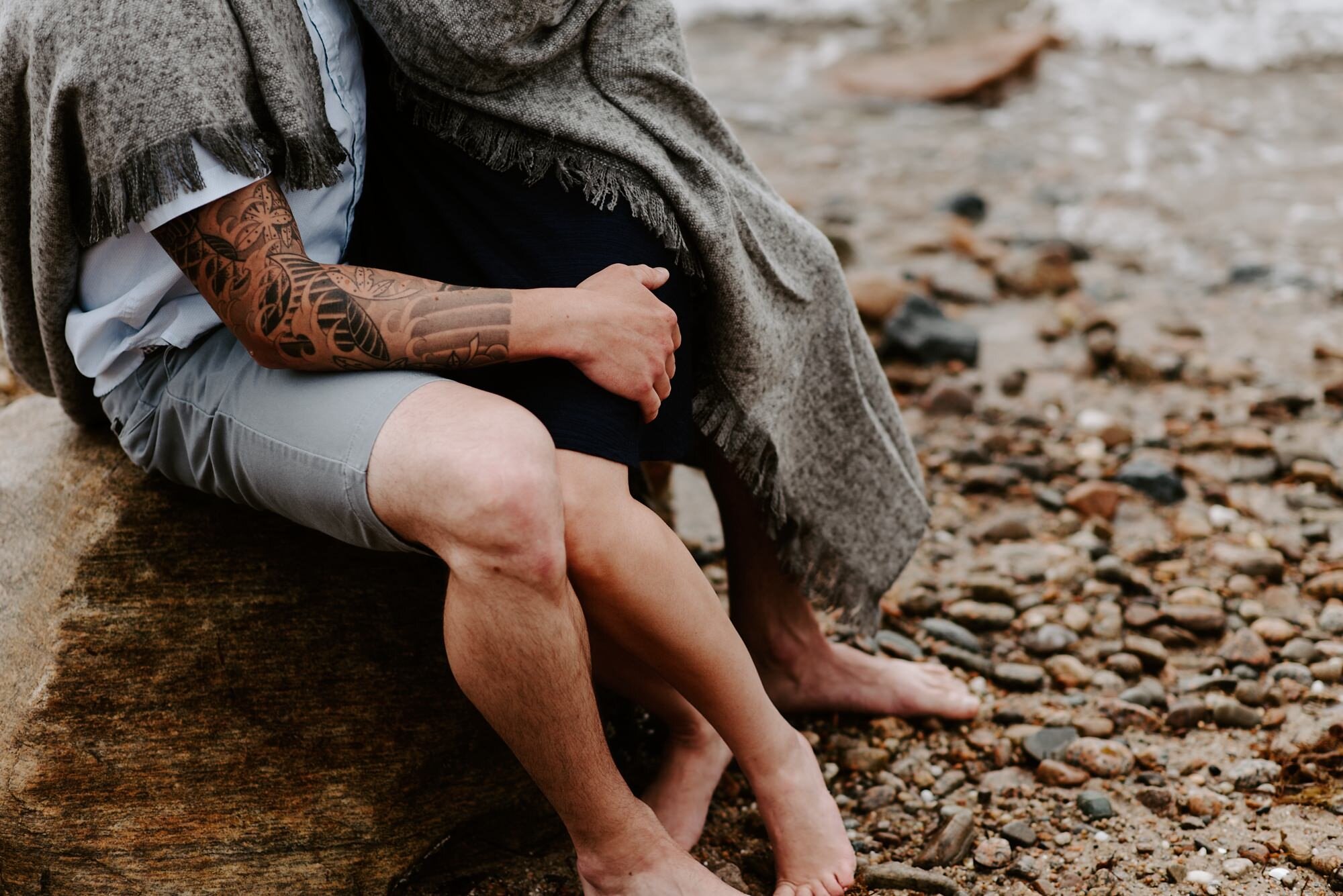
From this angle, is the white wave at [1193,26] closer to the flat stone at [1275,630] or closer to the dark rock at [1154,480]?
the dark rock at [1154,480]

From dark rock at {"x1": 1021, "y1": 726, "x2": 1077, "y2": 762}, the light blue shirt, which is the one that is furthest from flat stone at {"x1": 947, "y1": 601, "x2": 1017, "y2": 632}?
the light blue shirt

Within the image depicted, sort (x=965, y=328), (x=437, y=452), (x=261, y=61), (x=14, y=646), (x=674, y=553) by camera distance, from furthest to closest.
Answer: (x=965, y=328)
(x=14, y=646)
(x=674, y=553)
(x=261, y=61)
(x=437, y=452)

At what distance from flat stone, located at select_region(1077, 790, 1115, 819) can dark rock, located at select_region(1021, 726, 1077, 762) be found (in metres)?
0.13

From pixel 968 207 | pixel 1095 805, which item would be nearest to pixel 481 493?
pixel 1095 805

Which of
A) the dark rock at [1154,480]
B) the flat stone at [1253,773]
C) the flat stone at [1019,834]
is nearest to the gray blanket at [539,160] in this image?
the flat stone at [1019,834]

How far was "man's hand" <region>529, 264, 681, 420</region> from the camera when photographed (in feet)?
5.94

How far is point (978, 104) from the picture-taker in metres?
6.82

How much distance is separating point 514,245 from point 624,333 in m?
0.25

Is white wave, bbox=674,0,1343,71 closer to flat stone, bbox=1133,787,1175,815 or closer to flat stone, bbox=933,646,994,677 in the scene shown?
flat stone, bbox=933,646,994,677

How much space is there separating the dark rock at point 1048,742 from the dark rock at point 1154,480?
1.02 meters

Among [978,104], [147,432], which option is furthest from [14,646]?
[978,104]

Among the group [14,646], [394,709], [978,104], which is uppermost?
[14,646]

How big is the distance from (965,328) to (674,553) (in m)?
2.43

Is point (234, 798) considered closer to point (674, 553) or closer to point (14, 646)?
point (14, 646)
